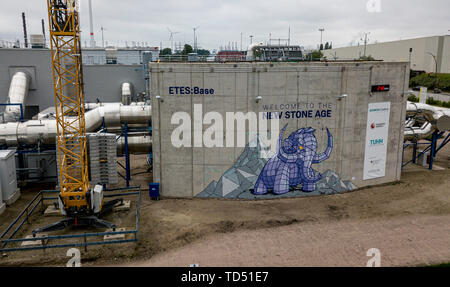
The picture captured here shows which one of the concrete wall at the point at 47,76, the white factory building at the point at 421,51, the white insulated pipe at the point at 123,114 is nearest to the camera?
the white insulated pipe at the point at 123,114

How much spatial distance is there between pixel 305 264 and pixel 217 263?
391cm

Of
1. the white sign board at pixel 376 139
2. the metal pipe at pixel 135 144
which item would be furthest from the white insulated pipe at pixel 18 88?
the white sign board at pixel 376 139

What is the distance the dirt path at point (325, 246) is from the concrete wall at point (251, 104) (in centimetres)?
539

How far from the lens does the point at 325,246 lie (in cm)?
1761

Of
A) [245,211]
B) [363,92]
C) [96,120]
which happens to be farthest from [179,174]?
[363,92]

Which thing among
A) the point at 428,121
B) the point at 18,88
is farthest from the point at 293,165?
the point at 18,88

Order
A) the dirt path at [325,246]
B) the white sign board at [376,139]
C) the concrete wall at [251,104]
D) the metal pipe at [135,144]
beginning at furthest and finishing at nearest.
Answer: the white sign board at [376,139]
the metal pipe at [135,144]
the concrete wall at [251,104]
the dirt path at [325,246]

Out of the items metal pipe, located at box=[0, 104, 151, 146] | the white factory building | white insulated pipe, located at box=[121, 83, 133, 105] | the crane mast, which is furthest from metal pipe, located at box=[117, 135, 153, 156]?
the white factory building

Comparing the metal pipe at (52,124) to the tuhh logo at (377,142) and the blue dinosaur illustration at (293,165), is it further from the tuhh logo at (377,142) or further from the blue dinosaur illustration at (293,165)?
the tuhh logo at (377,142)

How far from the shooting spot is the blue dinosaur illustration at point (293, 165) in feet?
78.9

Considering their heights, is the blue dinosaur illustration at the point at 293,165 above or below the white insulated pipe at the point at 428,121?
below

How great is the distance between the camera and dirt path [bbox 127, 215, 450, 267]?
16.3 meters

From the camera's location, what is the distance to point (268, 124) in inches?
933

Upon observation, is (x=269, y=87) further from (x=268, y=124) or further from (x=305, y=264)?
(x=305, y=264)
